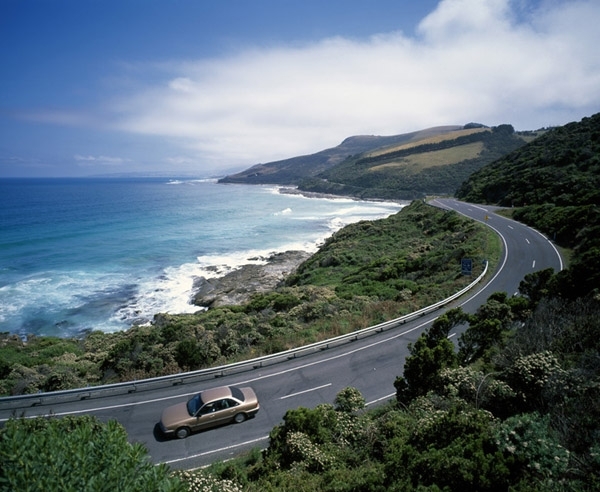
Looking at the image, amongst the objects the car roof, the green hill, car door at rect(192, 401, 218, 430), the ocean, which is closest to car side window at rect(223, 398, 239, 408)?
the car roof

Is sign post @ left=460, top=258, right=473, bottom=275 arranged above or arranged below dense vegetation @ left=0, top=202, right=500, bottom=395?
above

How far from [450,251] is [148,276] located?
32.0m

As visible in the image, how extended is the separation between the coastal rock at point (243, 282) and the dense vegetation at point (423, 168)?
8182 centimetres

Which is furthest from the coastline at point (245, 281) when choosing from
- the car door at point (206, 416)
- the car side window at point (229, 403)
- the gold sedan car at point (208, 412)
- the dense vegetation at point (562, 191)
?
the dense vegetation at point (562, 191)

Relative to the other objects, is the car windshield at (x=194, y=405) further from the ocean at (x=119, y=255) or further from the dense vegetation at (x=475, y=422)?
the ocean at (x=119, y=255)

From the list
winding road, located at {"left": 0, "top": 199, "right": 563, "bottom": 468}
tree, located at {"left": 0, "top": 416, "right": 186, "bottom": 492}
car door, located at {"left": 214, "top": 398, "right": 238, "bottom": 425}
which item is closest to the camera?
tree, located at {"left": 0, "top": 416, "right": 186, "bottom": 492}

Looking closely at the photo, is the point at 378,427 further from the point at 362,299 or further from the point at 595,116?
the point at 595,116

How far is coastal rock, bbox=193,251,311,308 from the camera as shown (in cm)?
3323

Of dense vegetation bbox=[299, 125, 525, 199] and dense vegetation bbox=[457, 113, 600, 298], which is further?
dense vegetation bbox=[299, 125, 525, 199]

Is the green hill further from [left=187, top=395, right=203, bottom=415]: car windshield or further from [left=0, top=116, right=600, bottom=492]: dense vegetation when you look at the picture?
[left=187, top=395, right=203, bottom=415]: car windshield

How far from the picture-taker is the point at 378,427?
343 inches

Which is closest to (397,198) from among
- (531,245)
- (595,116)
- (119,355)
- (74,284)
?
(595,116)

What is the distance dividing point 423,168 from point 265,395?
13739cm

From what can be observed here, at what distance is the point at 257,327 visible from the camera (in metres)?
18.7
